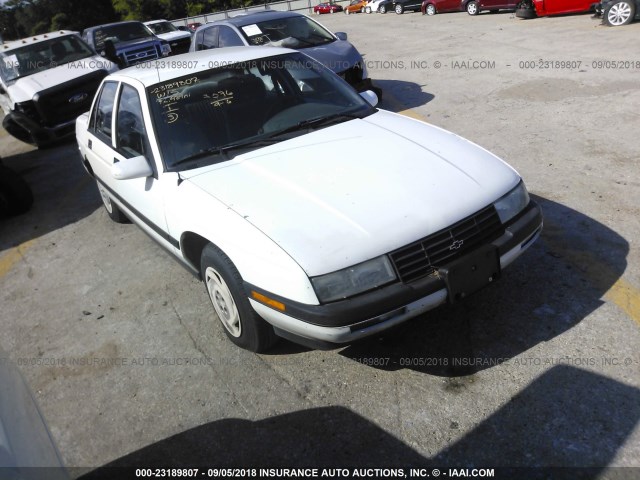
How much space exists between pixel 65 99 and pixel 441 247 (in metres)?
8.57

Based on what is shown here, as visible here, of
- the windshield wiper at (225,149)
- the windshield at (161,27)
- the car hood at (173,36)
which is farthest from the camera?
the windshield at (161,27)

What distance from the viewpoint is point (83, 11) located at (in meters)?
56.9

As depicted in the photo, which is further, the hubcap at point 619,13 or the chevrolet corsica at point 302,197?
the hubcap at point 619,13

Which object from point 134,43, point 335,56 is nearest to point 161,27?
point 134,43

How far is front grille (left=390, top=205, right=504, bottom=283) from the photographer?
2.52 m

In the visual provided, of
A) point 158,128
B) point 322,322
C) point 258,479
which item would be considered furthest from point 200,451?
point 158,128

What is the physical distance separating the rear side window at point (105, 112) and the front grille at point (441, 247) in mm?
2905

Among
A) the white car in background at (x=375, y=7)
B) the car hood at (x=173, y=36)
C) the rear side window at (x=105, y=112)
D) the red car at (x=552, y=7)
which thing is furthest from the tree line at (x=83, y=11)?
the rear side window at (x=105, y=112)

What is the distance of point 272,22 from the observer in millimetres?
8117

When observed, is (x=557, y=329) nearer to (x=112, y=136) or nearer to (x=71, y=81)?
(x=112, y=136)

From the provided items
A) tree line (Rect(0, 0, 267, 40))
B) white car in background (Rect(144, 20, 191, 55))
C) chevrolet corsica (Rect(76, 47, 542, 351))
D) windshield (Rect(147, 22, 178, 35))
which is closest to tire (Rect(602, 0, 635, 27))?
chevrolet corsica (Rect(76, 47, 542, 351))

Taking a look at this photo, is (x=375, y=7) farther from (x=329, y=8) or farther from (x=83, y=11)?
(x=83, y=11)

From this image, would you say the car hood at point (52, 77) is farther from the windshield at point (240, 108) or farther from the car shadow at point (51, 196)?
the windshield at point (240, 108)

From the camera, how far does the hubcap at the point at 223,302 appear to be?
299cm
